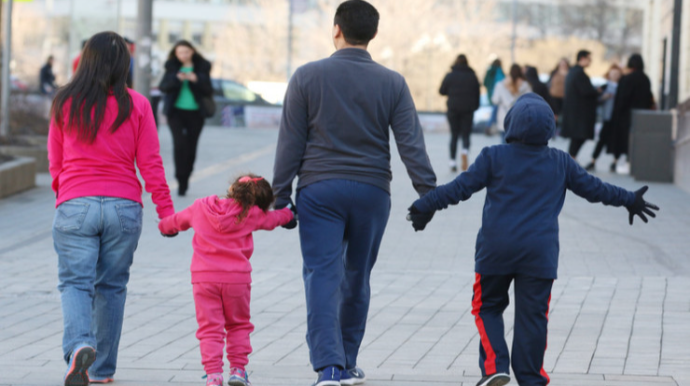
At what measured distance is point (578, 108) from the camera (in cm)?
1761

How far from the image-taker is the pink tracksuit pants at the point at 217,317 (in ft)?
16.5

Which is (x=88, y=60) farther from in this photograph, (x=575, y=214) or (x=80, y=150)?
(x=575, y=214)

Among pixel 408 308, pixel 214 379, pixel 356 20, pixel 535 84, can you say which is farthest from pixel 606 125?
pixel 214 379

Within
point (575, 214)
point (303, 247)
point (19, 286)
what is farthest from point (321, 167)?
point (575, 214)

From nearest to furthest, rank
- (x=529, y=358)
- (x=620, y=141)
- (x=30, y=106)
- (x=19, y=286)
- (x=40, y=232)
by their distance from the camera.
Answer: (x=529, y=358), (x=19, y=286), (x=40, y=232), (x=620, y=141), (x=30, y=106)

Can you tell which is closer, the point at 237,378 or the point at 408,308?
the point at 237,378

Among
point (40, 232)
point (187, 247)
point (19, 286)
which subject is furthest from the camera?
point (40, 232)

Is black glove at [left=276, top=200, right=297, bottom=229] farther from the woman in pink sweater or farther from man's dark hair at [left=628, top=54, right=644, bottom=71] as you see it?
man's dark hair at [left=628, top=54, right=644, bottom=71]

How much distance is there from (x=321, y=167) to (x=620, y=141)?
1402 centimetres

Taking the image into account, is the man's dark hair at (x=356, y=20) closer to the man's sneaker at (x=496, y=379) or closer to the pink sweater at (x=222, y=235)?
the pink sweater at (x=222, y=235)

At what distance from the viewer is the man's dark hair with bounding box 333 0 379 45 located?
5.09 meters

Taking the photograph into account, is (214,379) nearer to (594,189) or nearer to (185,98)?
(594,189)

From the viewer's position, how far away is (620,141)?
18.4 meters

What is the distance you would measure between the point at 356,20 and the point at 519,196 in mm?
982
